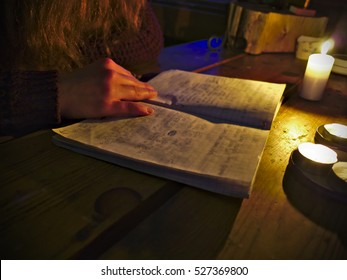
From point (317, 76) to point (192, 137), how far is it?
0.49m

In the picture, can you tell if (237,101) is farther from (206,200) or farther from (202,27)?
(202,27)

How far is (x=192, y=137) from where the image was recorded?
0.57 m

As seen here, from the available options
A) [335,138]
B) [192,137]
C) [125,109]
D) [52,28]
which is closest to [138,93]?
[125,109]

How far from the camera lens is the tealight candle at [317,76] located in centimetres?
86

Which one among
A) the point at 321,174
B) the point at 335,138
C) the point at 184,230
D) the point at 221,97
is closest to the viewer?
the point at 184,230

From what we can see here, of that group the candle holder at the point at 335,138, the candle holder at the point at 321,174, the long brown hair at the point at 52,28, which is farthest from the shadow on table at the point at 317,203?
the long brown hair at the point at 52,28

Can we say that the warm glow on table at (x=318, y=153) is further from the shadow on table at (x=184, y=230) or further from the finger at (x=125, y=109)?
the finger at (x=125, y=109)

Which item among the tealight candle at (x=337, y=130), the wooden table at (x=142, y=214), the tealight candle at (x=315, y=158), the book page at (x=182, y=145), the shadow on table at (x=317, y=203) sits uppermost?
the tealight candle at (x=337, y=130)

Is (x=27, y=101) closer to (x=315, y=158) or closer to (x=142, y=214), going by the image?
(x=142, y=214)

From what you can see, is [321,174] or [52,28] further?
[52,28]

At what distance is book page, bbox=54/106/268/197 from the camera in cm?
47

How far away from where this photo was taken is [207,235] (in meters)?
0.40

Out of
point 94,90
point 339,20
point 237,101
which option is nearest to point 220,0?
point 339,20

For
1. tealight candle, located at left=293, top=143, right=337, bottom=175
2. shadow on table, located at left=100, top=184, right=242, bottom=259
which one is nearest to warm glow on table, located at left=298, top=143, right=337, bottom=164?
tealight candle, located at left=293, top=143, right=337, bottom=175
